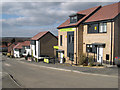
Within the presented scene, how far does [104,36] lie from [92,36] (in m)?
2.75

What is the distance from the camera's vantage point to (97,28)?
2262 centimetres

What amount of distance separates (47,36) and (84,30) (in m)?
22.0

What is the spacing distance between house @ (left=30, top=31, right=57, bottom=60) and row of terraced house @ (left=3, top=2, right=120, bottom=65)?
571 inches

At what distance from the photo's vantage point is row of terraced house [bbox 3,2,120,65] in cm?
2023

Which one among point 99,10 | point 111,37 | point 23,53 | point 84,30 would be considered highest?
point 99,10

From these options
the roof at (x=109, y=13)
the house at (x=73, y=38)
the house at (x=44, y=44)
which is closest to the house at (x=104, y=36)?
the roof at (x=109, y=13)

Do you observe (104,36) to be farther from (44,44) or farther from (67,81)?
(44,44)

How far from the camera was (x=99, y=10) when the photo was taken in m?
26.3

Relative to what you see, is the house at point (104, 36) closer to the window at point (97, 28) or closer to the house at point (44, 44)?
the window at point (97, 28)

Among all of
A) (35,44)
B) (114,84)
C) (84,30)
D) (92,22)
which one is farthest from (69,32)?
(35,44)

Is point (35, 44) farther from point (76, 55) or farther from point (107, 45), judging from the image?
point (107, 45)

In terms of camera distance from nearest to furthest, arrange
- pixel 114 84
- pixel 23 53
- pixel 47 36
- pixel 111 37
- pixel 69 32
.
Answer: pixel 114 84 → pixel 111 37 → pixel 69 32 → pixel 47 36 → pixel 23 53

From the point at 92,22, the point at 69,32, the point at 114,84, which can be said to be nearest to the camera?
the point at 114,84

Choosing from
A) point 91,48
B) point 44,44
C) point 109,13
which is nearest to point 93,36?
point 91,48
